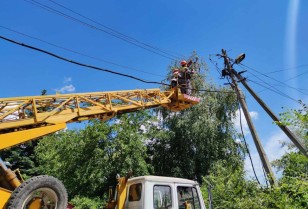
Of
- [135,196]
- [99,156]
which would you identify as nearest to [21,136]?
[135,196]

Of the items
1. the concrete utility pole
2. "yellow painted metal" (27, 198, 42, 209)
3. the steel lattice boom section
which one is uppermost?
the concrete utility pole

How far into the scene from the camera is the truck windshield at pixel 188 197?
6.75 meters

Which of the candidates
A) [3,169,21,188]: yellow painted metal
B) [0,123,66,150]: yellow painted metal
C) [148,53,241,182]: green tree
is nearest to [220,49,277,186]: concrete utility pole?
[148,53,241,182]: green tree

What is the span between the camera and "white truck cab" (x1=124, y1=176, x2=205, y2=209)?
634 cm

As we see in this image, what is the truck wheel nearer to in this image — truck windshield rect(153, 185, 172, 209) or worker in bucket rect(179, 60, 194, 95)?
truck windshield rect(153, 185, 172, 209)

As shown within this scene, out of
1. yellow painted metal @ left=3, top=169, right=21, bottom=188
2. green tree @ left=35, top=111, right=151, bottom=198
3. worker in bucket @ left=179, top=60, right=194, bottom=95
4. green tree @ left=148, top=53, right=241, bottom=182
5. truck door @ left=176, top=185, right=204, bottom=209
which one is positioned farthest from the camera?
green tree @ left=148, top=53, right=241, bottom=182

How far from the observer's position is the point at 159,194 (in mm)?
6492

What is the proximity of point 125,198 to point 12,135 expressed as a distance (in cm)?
258

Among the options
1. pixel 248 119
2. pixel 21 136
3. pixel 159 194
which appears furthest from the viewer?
pixel 248 119

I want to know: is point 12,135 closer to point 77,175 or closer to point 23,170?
point 77,175

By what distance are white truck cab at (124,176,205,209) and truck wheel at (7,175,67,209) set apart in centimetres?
147

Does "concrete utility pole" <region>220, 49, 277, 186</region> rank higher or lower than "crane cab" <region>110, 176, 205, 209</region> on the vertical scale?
higher

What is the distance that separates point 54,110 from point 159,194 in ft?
9.89

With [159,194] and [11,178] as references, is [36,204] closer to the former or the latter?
[11,178]
